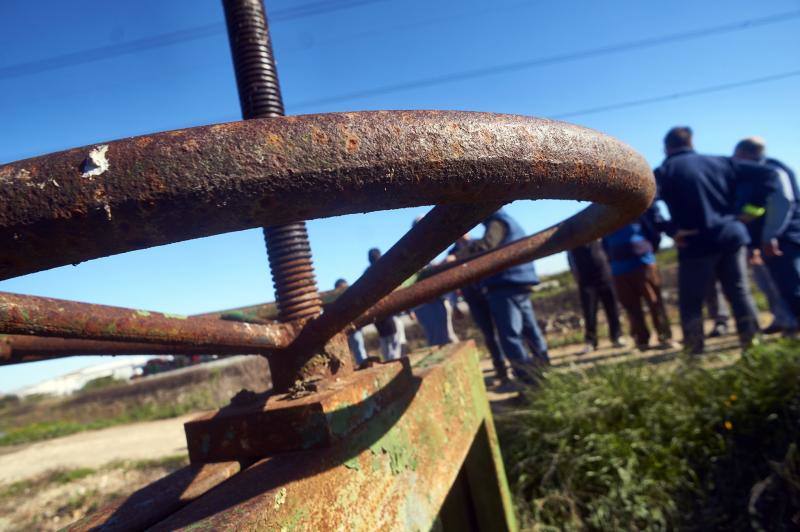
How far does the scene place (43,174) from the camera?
1.44 feet

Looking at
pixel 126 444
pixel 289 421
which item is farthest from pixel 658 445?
pixel 126 444

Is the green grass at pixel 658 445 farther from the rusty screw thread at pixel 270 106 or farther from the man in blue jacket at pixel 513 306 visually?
the rusty screw thread at pixel 270 106

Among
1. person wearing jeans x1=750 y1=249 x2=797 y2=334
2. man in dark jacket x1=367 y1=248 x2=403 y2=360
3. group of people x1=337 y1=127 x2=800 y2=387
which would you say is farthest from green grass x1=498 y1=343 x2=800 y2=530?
man in dark jacket x1=367 y1=248 x2=403 y2=360

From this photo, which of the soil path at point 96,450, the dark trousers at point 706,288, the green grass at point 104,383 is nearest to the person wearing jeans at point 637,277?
the dark trousers at point 706,288

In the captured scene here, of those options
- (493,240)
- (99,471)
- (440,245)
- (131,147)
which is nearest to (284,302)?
(440,245)

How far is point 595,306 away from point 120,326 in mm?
4973

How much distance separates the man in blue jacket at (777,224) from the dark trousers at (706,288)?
39 centimetres

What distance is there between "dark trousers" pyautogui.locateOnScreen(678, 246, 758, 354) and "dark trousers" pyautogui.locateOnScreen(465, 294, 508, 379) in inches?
60.6

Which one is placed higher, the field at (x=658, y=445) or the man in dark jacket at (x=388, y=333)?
the man in dark jacket at (x=388, y=333)

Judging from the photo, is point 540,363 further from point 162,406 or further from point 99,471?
point 162,406

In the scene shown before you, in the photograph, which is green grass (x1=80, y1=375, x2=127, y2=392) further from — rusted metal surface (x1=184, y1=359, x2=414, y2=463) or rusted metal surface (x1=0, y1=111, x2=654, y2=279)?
rusted metal surface (x1=0, y1=111, x2=654, y2=279)

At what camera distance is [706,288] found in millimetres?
3574

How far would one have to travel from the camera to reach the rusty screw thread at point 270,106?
132 cm

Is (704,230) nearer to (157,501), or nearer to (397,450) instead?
(397,450)
